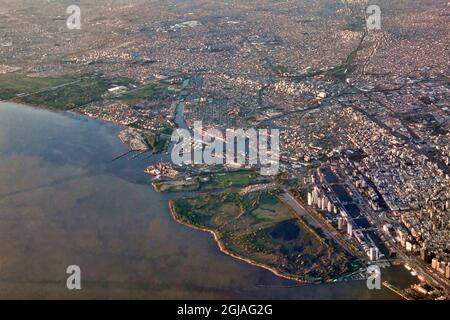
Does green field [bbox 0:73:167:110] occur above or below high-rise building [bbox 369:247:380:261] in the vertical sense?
above

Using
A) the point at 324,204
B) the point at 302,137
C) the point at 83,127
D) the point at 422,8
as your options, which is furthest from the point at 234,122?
the point at 422,8

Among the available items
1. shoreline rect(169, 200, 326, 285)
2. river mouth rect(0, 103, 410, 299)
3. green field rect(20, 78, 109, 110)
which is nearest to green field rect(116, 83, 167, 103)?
green field rect(20, 78, 109, 110)

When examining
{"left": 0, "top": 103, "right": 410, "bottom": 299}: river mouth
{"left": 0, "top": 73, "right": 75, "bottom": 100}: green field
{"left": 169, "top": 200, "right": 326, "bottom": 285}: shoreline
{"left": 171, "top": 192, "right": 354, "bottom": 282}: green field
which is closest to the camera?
{"left": 0, "top": 103, "right": 410, "bottom": 299}: river mouth

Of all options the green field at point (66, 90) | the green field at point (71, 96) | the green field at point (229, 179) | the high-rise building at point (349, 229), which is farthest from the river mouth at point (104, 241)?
the green field at point (66, 90)

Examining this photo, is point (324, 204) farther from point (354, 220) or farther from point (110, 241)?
point (110, 241)

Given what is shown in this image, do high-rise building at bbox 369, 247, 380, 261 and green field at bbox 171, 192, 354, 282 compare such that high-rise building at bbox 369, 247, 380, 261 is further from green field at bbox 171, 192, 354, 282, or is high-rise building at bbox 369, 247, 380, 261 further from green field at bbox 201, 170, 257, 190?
green field at bbox 201, 170, 257, 190

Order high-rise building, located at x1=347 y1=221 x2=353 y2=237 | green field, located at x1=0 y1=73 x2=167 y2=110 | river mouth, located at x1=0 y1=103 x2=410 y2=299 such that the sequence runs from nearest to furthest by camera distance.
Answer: river mouth, located at x1=0 y1=103 x2=410 y2=299, high-rise building, located at x1=347 y1=221 x2=353 y2=237, green field, located at x1=0 y1=73 x2=167 y2=110

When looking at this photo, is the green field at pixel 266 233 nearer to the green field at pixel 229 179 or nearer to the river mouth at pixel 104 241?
the river mouth at pixel 104 241
